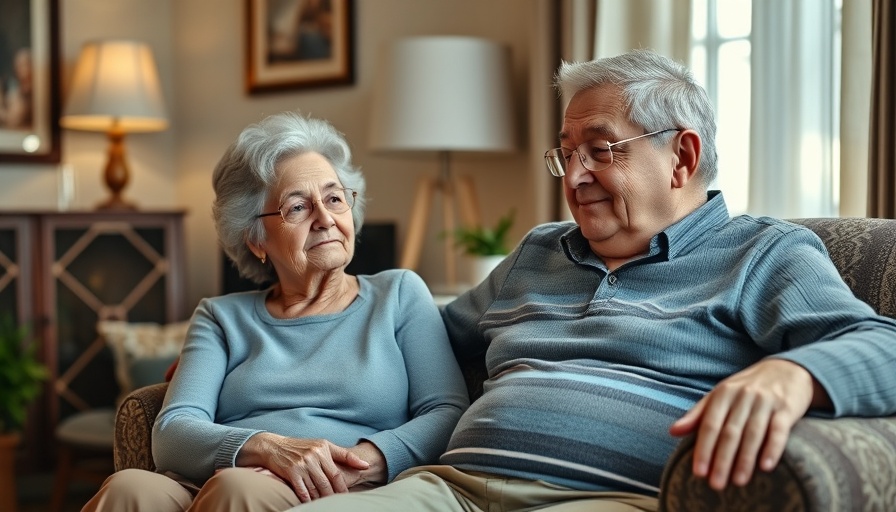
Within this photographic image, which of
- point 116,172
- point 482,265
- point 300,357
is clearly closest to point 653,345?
point 300,357

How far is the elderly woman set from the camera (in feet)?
5.87

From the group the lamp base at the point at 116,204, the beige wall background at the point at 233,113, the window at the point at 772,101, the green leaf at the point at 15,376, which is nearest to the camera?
the window at the point at 772,101

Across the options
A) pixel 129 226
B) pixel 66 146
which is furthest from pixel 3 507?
pixel 66 146

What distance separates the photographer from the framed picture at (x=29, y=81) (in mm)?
4539

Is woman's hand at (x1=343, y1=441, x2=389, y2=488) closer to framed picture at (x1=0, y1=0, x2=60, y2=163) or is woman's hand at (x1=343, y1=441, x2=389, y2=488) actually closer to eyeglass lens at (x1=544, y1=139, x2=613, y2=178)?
eyeglass lens at (x1=544, y1=139, x2=613, y2=178)

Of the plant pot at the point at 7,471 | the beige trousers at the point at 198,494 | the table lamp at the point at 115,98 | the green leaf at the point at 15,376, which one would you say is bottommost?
the plant pot at the point at 7,471

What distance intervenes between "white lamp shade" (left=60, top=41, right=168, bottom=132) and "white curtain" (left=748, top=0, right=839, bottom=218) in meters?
2.61

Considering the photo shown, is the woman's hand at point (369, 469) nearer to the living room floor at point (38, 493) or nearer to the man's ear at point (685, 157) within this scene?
the man's ear at point (685, 157)

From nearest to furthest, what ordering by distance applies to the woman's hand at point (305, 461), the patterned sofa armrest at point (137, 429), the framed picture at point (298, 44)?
1. the woman's hand at point (305, 461)
2. the patterned sofa armrest at point (137, 429)
3. the framed picture at point (298, 44)

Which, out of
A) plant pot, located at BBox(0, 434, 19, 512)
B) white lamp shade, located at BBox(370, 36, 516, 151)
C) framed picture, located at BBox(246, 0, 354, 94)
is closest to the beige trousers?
white lamp shade, located at BBox(370, 36, 516, 151)

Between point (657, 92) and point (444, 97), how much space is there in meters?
1.73

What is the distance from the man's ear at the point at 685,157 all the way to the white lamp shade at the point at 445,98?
5.53ft

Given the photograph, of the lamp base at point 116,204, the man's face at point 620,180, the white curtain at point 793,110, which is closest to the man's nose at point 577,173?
the man's face at point 620,180

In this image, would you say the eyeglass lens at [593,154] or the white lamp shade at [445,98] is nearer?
the eyeglass lens at [593,154]
